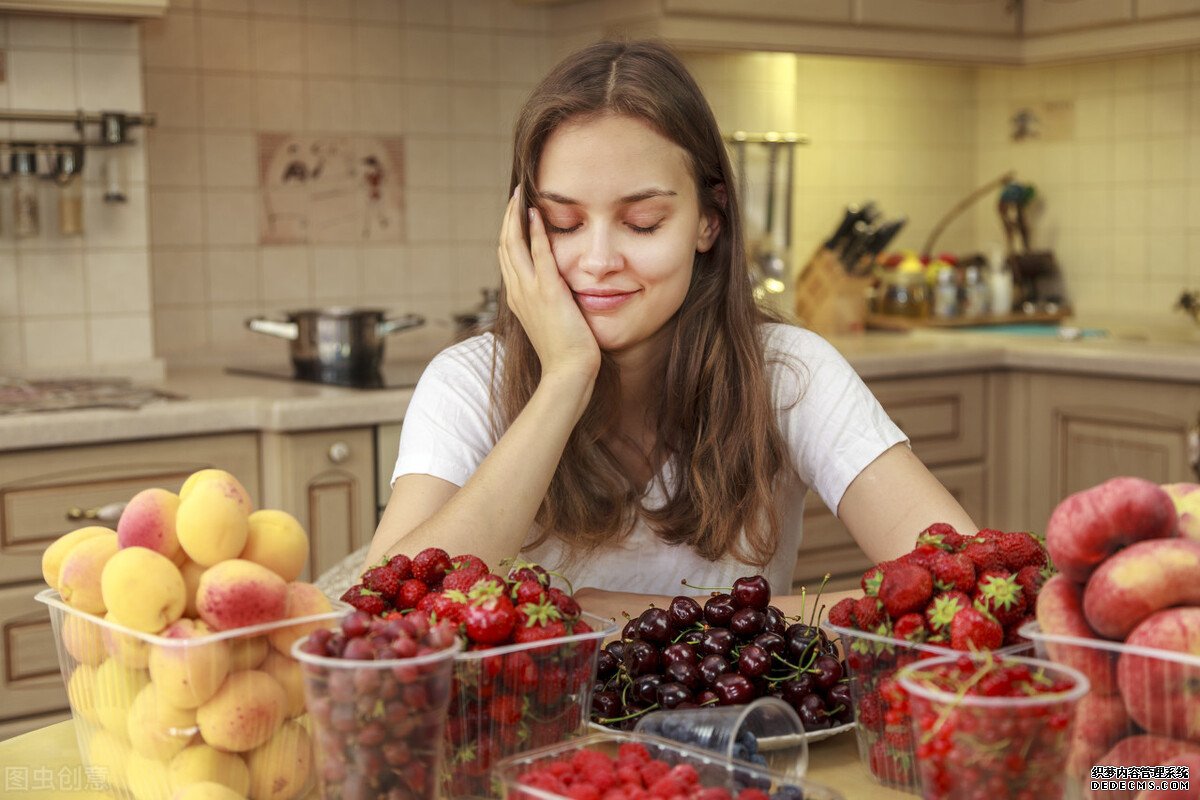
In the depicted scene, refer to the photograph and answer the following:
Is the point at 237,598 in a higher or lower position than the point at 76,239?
lower

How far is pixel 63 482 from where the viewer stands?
231 centimetres

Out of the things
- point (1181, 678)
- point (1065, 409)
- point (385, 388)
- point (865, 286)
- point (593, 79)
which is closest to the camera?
point (1181, 678)

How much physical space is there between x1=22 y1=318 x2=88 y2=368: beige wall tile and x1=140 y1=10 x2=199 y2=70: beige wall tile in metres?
0.62

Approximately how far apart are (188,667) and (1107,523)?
51cm

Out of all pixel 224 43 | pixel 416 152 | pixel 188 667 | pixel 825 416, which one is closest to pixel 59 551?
pixel 188 667

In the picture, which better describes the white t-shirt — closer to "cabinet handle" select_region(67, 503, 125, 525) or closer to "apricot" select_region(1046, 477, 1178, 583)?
"apricot" select_region(1046, 477, 1178, 583)

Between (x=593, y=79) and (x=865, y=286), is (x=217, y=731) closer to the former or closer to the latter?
(x=593, y=79)

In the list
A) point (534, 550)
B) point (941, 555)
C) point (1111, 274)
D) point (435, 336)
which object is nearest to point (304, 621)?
point (941, 555)

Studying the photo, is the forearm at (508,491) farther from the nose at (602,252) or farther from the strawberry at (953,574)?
the strawberry at (953,574)

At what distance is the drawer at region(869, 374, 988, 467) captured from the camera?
3207mm

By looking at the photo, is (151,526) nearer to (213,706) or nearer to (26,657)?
(213,706)

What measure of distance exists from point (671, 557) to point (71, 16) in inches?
74.7

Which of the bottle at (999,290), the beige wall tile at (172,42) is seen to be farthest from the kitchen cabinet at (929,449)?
the beige wall tile at (172,42)

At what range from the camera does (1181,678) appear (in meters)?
0.68
